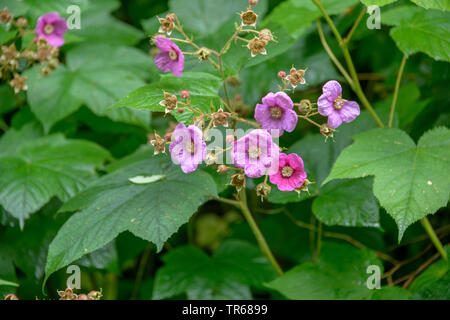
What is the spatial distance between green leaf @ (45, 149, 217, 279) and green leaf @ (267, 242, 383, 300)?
1.62 ft

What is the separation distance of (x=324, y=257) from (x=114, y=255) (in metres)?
0.81

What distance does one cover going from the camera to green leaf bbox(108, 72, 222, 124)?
4.80ft

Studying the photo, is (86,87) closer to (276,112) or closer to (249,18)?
(249,18)

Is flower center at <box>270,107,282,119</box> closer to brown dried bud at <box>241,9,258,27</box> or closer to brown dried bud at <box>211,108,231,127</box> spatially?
brown dried bud at <box>211,108,231,127</box>

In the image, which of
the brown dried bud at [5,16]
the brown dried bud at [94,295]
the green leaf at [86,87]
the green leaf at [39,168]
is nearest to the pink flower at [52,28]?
the brown dried bud at [5,16]

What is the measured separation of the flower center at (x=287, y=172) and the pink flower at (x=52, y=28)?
1.22 m

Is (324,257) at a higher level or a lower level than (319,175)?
lower

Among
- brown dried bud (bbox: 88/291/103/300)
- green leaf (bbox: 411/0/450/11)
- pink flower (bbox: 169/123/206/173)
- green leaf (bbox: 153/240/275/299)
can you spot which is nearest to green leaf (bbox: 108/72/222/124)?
pink flower (bbox: 169/123/206/173)

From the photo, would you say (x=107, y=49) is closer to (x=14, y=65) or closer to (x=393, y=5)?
(x=14, y=65)

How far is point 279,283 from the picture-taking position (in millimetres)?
1804

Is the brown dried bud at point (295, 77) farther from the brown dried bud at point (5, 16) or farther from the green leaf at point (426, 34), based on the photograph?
the brown dried bud at point (5, 16)

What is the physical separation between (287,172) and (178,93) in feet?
1.60

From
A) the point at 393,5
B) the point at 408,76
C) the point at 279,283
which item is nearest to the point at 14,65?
the point at 279,283

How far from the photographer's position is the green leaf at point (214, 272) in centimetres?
197
